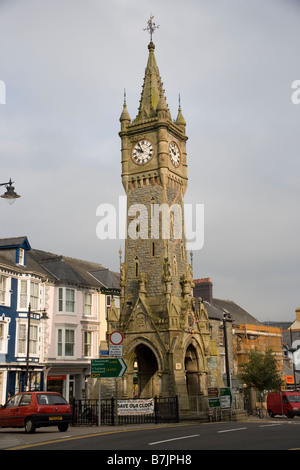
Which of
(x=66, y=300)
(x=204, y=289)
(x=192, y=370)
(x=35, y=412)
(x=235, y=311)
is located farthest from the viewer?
(x=235, y=311)

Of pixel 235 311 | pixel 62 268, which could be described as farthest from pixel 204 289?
pixel 62 268

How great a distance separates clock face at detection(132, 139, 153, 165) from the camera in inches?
1604

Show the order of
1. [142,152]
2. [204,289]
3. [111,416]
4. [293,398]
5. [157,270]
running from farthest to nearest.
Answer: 1. [204,289]
2. [142,152]
3. [157,270]
4. [293,398]
5. [111,416]

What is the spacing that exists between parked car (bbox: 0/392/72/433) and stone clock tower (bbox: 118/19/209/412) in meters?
15.7

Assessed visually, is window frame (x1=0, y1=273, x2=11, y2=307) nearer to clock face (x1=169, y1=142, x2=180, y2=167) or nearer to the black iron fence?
the black iron fence

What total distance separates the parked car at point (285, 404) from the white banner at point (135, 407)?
1154cm

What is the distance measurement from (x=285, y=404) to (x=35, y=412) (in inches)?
764

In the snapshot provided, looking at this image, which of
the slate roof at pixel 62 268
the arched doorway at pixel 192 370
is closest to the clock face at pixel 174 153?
the slate roof at pixel 62 268

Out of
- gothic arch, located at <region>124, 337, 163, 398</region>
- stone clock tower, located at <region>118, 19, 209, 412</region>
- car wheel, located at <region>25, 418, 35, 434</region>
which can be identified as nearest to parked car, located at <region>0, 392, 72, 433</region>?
car wheel, located at <region>25, 418, 35, 434</region>

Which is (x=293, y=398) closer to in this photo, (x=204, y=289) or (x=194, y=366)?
(x=194, y=366)

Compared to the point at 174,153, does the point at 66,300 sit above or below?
below

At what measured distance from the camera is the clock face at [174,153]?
1625 inches

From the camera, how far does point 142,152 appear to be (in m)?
41.1
